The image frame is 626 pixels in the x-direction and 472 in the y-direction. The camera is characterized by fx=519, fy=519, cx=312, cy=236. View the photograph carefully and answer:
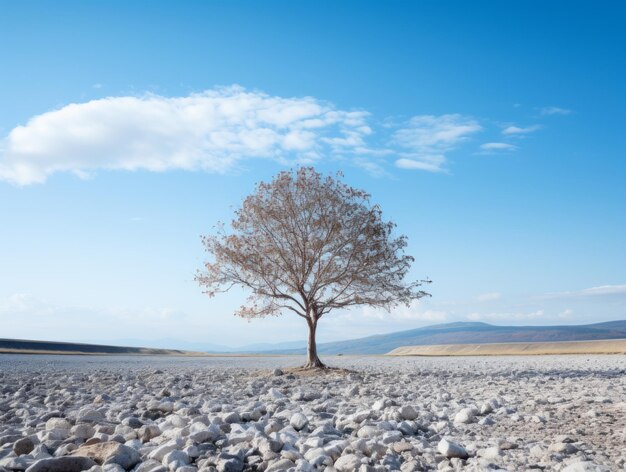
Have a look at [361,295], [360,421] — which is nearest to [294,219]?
[361,295]

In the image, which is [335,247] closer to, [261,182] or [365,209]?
[365,209]

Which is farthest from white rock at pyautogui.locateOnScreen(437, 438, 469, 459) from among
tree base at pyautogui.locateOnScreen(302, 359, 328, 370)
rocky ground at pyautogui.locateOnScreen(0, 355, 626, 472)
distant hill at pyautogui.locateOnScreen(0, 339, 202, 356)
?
distant hill at pyautogui.locateOnScreen(0, 339, 202, 356)

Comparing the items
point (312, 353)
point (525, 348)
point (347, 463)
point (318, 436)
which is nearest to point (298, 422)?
point (318, 436)

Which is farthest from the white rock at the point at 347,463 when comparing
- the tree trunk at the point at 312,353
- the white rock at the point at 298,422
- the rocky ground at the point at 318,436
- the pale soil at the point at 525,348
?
the pale soil at the point at 525,348

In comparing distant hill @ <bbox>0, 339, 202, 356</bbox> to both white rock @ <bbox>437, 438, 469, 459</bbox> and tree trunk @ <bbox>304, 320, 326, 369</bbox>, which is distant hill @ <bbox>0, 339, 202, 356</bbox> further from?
white rock @ <bbox>437, 438, 469, 459</bbox>

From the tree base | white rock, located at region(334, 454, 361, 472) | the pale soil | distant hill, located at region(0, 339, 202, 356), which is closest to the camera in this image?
white rock, located at region(334, 454, 361, 472)

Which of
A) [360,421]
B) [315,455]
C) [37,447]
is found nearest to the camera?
[315,455]

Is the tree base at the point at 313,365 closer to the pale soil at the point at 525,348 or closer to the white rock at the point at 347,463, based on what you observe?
the white rock at the point at 347,463

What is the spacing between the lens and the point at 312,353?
75.6ft

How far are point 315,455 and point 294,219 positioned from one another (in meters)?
16.8

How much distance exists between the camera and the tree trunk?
2264 cm

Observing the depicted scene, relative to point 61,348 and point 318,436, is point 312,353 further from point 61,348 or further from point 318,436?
point 61,348

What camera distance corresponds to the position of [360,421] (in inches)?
315

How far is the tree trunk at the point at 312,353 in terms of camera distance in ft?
74.3
